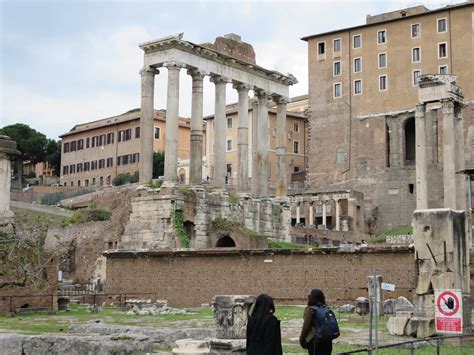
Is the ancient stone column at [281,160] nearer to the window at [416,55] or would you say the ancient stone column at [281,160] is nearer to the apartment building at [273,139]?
the window at [416,55]

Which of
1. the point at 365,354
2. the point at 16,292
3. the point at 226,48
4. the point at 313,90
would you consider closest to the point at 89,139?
the point at 313,90

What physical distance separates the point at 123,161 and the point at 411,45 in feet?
99.8

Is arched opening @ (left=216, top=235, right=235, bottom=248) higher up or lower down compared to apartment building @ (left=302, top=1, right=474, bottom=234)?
lower down

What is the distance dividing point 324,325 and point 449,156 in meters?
19.6

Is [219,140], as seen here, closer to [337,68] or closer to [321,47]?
[337,68]

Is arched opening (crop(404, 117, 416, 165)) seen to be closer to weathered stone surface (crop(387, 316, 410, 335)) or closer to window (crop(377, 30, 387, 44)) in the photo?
window (crop(377, 30, 387, 44))

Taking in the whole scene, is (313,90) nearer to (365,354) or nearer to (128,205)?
(128,205)

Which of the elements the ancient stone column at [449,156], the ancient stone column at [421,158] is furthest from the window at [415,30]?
the ancient stone column at [421,158]

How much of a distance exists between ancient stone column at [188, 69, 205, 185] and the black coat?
27631mm

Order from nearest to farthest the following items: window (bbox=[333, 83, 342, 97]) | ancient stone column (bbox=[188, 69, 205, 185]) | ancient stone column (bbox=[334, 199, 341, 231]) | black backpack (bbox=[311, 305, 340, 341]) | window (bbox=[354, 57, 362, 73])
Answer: black backpack (bbox=[311, 305, 340, 341]) < ancient stone column (bbox=[188, 69, 205, 185]) < ancient stone column (bbox=[334, 199, 341, 231]) < window (bbox=[354, 57, 362, 73]) < window (bbox=[333, 83, 342, 97])

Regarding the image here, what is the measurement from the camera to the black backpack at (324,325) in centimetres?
941

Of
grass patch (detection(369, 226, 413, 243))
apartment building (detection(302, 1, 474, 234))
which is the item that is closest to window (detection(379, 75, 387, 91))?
apartment building (detection(302, 1, 474, 234))

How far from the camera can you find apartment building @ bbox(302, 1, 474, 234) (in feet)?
190

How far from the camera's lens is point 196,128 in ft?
119
